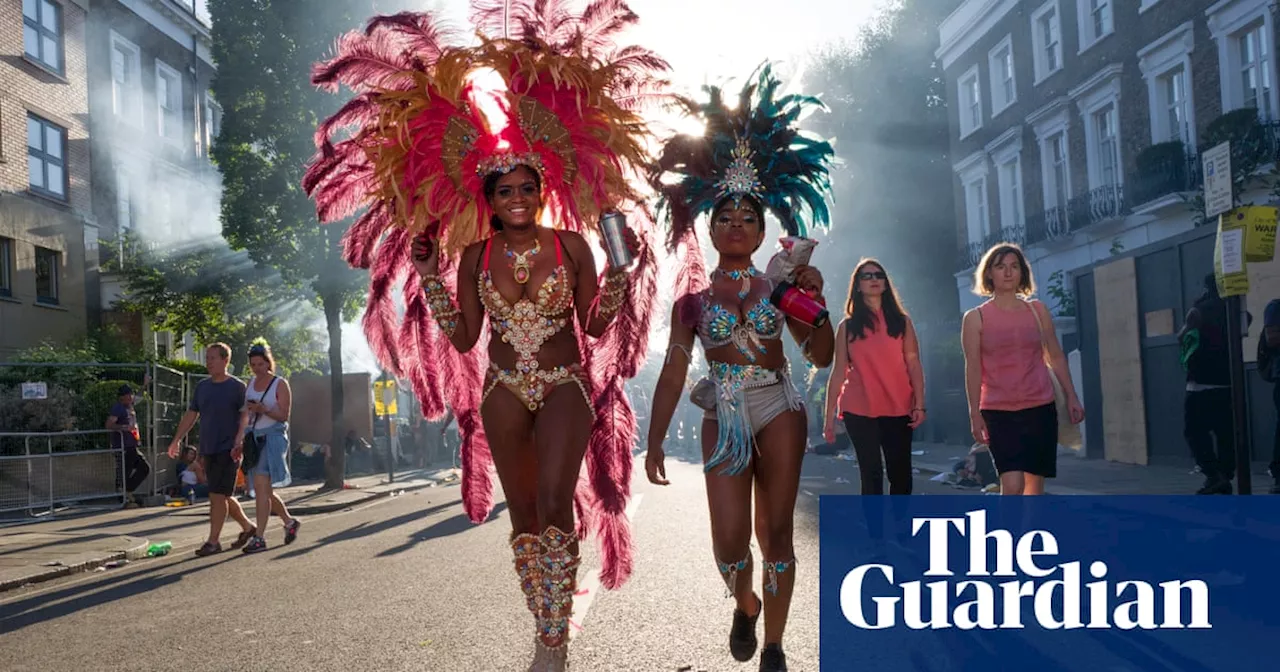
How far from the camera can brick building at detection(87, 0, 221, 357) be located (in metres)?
32.2

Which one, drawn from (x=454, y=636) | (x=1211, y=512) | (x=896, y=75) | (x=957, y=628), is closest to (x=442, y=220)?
(x=454, y=636)

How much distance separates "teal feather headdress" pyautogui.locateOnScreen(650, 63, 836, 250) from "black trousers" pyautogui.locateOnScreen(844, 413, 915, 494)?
236 centimetres

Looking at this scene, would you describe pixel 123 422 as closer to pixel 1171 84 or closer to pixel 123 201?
pixel 123 201

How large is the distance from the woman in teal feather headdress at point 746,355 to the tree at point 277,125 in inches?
772

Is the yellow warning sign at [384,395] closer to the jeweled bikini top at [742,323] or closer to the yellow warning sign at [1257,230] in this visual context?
the yellow warning sign at [1257,230]

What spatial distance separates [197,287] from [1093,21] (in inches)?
863

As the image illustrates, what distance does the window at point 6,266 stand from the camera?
27.2 metres

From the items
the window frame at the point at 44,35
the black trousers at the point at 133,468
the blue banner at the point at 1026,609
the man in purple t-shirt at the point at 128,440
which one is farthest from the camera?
the window frame at the point at 44,35

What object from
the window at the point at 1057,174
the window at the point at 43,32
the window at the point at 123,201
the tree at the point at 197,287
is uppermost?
the window at the point at 43,32

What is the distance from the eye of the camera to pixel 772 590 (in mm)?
5141

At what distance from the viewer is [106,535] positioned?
1357 centimetres

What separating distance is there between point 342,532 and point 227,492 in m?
2.51

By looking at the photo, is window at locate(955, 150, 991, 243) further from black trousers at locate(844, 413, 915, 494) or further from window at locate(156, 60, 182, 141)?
black trousers at locate(844, 413, 915, 494)

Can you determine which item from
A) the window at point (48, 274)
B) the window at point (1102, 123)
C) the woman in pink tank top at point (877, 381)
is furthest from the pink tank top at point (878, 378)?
the window at point (48, 274)
